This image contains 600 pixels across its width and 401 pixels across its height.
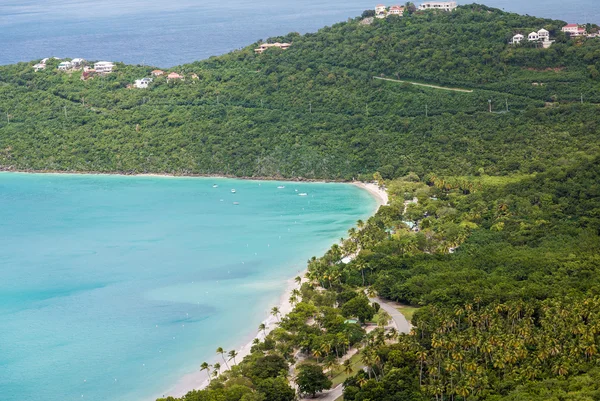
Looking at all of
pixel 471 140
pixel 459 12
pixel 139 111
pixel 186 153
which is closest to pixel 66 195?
pixel 186 153

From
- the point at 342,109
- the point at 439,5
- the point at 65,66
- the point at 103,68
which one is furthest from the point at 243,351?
the point at 439,5

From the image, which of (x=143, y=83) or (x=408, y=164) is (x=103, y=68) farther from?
(x=408, y=164)

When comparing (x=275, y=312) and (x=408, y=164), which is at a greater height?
(x=408, y=164)

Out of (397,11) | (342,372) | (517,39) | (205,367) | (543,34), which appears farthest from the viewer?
(397,11)

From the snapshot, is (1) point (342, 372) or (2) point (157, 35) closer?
(1) point (342, 372)

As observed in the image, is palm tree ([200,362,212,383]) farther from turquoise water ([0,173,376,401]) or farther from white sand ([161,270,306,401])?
turquoise water ([0,173,376,401])

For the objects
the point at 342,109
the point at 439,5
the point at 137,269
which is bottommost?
the point at 137,269

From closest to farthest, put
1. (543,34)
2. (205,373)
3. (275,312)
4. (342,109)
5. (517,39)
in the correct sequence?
(205,373), (275,312), (342,109), (543,34), (517,39)
